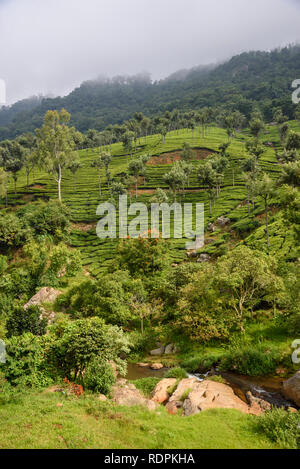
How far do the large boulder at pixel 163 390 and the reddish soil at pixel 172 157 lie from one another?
297 feet

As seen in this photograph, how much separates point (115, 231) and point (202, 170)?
2737 cm

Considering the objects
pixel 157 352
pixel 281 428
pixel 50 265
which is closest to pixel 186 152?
pixel 50 265

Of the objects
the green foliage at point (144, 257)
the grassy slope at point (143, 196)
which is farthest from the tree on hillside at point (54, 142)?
the green foliage at point (144, 257)

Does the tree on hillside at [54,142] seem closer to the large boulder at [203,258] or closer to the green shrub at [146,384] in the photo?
the large boulder at [203,258]

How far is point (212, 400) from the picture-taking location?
1802 cm

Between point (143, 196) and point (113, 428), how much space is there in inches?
2837

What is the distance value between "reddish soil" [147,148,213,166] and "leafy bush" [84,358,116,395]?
91697 mm

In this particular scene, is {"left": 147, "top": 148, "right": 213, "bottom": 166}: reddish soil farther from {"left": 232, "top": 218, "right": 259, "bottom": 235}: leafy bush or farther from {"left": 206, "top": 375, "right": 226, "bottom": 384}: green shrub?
{"left": 206, "top": 375, "right": 226, "bottom": 384}: green shrub

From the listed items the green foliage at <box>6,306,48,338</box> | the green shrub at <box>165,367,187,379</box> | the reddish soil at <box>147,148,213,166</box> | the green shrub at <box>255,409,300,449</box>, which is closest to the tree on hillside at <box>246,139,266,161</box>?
the reddish soil at <box>147,148,213,166</box>

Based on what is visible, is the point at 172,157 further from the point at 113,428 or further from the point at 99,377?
the point at 113,428

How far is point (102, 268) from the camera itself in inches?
1994

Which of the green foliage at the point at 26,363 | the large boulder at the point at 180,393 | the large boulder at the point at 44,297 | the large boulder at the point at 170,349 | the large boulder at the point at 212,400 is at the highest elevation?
the green foliage at the point at 26,363

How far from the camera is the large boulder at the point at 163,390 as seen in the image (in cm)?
1991
